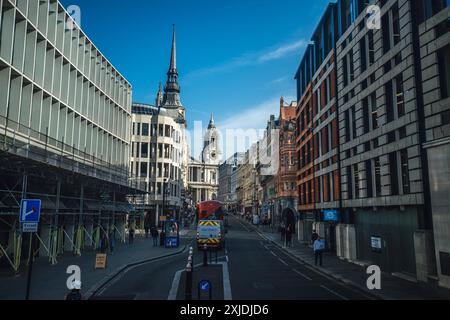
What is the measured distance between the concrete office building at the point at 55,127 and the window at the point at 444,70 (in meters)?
18.6

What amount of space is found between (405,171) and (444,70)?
532 centimetres

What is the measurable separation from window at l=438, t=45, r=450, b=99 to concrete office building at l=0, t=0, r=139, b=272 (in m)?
18.6

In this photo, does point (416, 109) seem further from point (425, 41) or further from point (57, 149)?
point (57, 149)

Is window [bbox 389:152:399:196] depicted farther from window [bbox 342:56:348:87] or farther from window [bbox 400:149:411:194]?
window [bbox 342:56:348:87]

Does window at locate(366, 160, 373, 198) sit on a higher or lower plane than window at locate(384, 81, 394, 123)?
lower

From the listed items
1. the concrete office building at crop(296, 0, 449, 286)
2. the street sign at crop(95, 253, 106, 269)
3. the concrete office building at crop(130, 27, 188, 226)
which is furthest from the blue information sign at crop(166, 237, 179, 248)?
the concrete office building at crop(130, 27, 188, 226)

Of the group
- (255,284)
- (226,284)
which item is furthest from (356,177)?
(226,284)

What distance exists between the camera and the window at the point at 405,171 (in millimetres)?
18281

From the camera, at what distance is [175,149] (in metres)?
77.4

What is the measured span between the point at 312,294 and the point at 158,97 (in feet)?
427

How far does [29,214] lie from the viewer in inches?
437

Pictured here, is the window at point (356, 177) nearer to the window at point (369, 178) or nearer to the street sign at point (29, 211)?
the window at point (369, 178)

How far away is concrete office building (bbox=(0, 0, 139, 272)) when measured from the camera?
20516mm

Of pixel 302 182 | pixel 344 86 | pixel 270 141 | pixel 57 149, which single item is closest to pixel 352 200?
pixel 344 86
